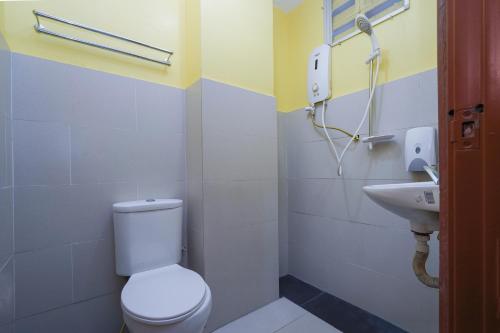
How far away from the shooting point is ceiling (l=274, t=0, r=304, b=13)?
6.02ft

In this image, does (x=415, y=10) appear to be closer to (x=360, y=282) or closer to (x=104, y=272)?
(x=360, y=282)

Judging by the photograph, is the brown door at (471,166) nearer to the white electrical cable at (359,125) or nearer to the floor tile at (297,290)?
the white electrical cable at (359,125)

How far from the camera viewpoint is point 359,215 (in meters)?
1.46

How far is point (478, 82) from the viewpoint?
32cm

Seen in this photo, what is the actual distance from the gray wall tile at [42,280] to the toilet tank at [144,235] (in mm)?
242

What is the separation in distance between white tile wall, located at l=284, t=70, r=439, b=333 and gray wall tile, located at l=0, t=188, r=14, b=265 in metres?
1.67

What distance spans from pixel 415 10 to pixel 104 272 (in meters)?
2.21

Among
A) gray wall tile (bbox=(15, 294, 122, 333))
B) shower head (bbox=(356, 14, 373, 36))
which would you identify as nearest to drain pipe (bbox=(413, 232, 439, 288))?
shower head (bbox=(356, 14, 373, 36))

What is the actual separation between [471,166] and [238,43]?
1.44 m

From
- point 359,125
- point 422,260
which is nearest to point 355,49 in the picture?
point 359,125

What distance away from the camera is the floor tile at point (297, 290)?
160 centimetres

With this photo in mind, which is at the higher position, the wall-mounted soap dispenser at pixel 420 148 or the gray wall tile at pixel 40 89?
the gray wall tile at pixel 40 89

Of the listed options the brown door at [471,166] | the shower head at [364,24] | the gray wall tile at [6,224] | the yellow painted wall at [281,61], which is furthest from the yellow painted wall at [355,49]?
the gray wall tile at [6,224]

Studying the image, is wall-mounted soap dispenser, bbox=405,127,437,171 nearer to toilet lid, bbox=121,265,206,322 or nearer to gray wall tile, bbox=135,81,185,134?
toilet lid, bbox=121,265,206,322
